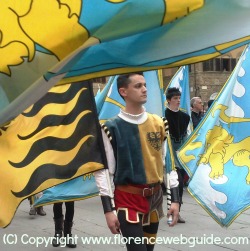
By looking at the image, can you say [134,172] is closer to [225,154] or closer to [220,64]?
[225,154]

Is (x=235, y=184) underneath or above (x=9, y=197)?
underneath

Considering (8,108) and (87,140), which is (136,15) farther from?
(87,140)

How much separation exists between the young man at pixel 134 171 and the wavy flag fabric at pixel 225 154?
1459 millimetres

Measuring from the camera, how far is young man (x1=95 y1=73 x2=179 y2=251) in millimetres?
2980

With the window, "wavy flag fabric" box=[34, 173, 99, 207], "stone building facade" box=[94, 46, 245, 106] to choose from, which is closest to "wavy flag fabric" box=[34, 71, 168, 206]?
"wavy flag fabric" box=[34, 173, 99, 207]

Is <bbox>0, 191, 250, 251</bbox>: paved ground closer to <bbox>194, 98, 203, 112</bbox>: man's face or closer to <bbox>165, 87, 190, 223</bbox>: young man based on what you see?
<bbox>165, 87, 190, 223</bbox>: young man

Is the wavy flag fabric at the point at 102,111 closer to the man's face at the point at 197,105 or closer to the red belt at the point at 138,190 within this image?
the red belt at the point at 138,190

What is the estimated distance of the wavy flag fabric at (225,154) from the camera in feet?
14.8

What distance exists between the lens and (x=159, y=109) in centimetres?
575

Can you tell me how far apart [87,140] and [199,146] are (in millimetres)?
2480

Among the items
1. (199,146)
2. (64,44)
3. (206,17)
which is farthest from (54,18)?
(199,146)

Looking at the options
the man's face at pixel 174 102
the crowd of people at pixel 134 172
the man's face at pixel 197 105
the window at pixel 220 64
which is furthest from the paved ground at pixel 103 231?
the window at pixel 220 64

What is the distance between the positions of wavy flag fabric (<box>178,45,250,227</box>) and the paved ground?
470 millimetres

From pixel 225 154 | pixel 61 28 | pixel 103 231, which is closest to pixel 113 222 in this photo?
pixel 61 28
